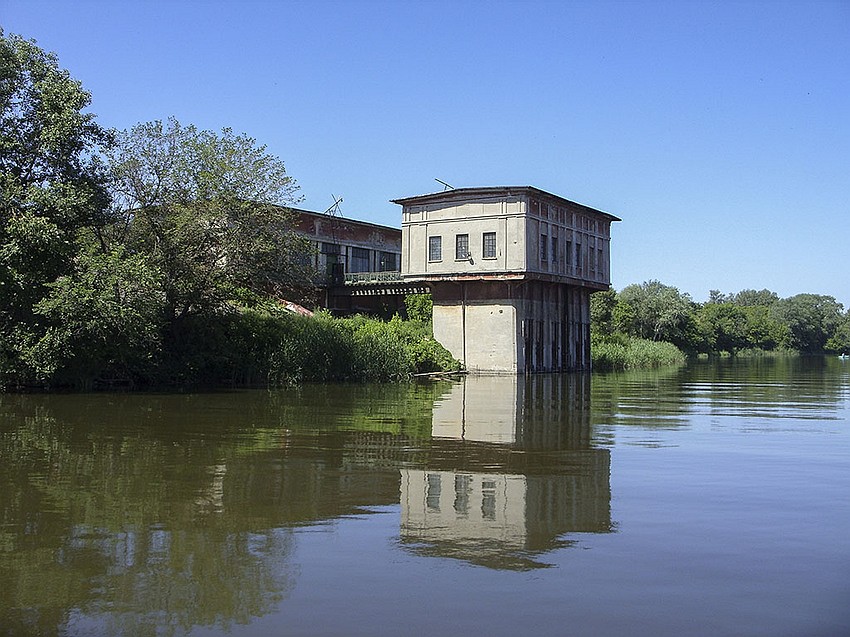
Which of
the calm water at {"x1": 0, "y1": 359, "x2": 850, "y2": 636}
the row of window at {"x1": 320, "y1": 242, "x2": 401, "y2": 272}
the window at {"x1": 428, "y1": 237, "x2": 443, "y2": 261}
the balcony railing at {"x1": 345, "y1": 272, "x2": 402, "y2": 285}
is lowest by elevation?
the calm water at {"x1": 0, "y1": 359, "x2": 850, "y2": 636}

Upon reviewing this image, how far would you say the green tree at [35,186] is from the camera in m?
24.5

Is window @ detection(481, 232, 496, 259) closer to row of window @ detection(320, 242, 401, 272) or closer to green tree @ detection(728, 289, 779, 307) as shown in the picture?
row of window @ detection(320, 242, 401, 272)

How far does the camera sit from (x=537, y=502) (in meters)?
9.57

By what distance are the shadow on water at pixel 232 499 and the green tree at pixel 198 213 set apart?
10772 millimetres

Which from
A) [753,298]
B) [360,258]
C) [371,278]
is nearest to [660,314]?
[360,258]

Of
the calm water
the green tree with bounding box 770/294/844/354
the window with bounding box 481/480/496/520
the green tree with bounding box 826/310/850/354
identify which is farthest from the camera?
the green tree with bounding box 826/310/850/354

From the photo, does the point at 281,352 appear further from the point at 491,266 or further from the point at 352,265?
the point at 352,265

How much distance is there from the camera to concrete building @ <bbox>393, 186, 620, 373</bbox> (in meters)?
43.6

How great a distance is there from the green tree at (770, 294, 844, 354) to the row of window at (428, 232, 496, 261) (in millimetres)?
97452

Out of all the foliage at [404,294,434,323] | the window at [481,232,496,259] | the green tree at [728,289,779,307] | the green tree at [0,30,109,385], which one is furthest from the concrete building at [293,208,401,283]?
the green tree at [728,289,779,307]

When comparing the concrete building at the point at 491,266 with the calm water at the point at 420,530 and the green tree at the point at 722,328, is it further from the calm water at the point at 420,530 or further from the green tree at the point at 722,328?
the green tree at the point at 722,328

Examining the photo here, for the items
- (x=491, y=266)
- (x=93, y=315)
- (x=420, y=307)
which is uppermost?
(x=491, y=266)

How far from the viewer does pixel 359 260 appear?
57250 mm

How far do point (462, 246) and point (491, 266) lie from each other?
1.95 metres
